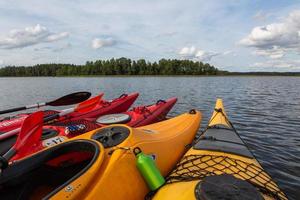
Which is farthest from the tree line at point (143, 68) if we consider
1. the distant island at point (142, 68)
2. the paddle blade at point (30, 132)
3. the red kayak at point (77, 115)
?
the paddle blade at point (30, 132)

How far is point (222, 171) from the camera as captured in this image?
3.18m

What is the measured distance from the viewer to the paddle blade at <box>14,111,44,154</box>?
141 inches

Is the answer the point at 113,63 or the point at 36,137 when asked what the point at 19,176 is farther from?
the point at 113,63

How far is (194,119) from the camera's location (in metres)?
6.01

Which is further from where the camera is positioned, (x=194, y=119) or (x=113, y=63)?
(x=113, y=63)

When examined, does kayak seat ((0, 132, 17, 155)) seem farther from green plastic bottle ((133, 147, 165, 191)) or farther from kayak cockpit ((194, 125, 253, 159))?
kayak cockpit ((194, 125, 253, 159))

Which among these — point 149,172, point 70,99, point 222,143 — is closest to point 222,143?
point 222,143

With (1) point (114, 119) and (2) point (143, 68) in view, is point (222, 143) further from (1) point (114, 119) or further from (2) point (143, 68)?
(2) point (143, 68)

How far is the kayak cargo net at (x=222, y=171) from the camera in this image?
9.10 feet

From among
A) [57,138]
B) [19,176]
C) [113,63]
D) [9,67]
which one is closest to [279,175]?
[57,138]

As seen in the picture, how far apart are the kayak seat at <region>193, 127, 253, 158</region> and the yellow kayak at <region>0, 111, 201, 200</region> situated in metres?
0.93

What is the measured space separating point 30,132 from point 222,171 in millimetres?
2625

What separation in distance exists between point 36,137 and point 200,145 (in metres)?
2.46

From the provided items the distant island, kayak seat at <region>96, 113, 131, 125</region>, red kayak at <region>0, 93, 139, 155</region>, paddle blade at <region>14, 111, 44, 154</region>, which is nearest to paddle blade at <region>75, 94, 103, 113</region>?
red kayak at <region>0, 93, 139, 155</region>
